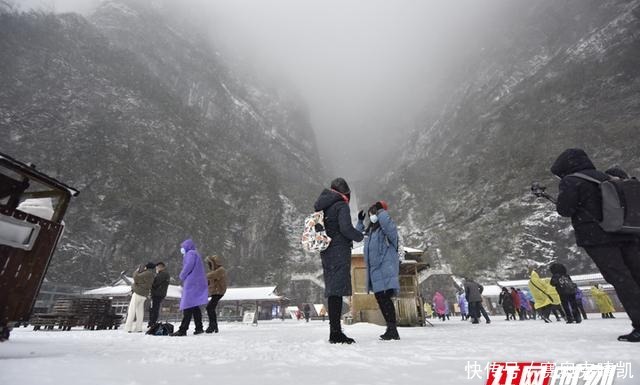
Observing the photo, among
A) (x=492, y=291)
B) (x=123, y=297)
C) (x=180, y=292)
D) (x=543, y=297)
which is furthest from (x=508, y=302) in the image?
(x=180, y=292)

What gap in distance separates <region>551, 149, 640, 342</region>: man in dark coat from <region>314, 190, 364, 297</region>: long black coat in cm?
236

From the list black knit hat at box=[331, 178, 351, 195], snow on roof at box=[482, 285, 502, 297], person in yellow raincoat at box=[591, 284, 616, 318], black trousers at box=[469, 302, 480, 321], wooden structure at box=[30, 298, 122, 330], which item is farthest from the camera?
snow on roof at box=[482, 285, 502, 297]

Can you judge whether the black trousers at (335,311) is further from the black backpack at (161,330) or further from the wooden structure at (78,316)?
→ the wooden structure at (78,316)

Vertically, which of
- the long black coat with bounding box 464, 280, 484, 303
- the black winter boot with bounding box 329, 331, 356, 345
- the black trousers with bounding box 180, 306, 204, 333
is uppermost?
the long black coat with bounding box 464, 280, 484, 303

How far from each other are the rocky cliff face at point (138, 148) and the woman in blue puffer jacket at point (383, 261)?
38599 millimetres

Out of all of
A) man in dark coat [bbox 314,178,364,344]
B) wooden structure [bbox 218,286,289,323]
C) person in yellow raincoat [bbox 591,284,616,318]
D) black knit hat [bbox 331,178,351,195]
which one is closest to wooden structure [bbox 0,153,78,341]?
man in dark coat [bbox 314,178,364,344]

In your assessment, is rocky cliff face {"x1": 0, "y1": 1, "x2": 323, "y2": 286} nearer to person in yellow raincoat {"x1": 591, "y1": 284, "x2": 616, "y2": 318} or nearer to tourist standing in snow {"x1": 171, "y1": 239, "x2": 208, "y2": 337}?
tourist standing in snow {"x1": 171, "y1": 239, "x2": 208, "y2": 337}

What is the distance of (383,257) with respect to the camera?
459 centimetres

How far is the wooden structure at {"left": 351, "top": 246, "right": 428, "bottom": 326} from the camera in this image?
411 inches

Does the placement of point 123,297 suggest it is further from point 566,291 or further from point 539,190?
point 539,190

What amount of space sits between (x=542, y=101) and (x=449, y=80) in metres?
34.2

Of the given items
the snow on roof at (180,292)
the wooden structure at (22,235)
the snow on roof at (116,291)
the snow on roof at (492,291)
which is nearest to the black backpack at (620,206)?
the wooden structure at (22,235)

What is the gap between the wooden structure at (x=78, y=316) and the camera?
955 centimetres

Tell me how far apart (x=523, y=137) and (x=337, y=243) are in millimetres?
58822
